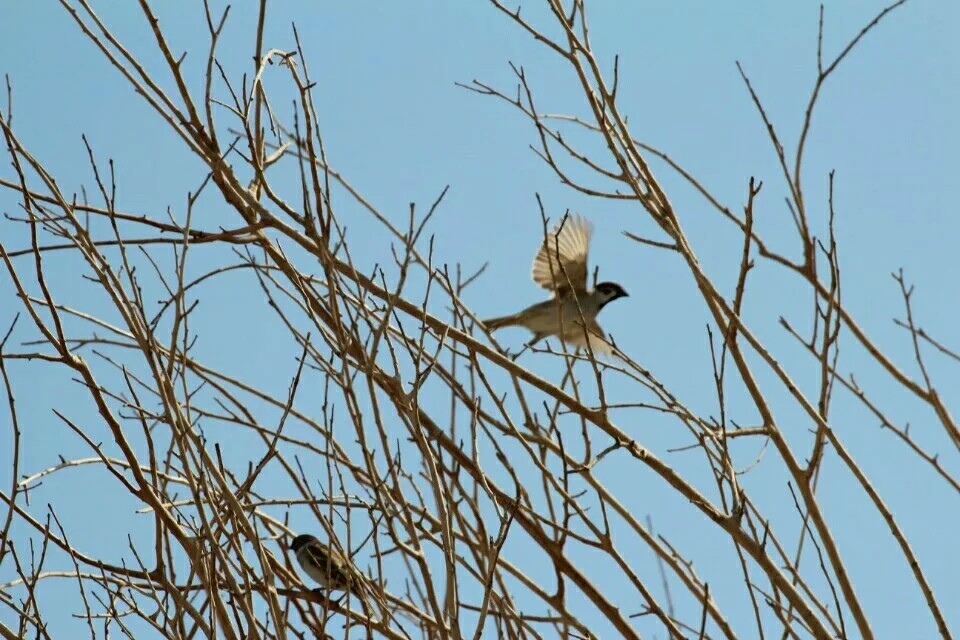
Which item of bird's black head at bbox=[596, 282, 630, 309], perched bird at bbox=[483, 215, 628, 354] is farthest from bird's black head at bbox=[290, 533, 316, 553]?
bird's black head at bbox=[596, 282, 630, 309]

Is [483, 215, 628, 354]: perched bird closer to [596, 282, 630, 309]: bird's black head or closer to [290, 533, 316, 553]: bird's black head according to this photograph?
[596, 282, 630, 309]: bird's black head

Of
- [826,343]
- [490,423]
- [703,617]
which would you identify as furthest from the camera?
[490,423]

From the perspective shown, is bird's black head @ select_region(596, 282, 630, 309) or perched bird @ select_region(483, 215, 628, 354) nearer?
perched bird @ select_region(483, 215, 628, 354)

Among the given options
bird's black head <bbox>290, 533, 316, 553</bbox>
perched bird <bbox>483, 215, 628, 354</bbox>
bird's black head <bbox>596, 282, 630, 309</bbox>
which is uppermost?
bird's black head <bbox>596, 282, 630, 309</bbox>

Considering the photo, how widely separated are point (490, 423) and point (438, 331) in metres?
0.29

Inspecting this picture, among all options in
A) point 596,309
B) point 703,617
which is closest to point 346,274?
point 703,617

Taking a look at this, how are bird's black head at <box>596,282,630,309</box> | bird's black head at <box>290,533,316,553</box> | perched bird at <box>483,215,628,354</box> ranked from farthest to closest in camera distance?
bird's black head at <box>596,282,630,309</box> → perched bird at <box>483,215,628,354</box> → bird's black head at <box>290,533,316,553</box>

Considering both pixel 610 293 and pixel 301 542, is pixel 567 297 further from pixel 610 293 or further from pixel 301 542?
pixel 301 542

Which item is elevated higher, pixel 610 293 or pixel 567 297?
pixel 610 293

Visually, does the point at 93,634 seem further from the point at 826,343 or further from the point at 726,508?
the point at 826,343

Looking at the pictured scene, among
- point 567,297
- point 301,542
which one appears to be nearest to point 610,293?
point 567,297

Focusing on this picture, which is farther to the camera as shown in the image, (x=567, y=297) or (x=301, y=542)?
(x=567, y=297)

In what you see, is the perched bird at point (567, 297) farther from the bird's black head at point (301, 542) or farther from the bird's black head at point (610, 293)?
the bird's black head at point (301, 542)

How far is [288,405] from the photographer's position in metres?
2.94
